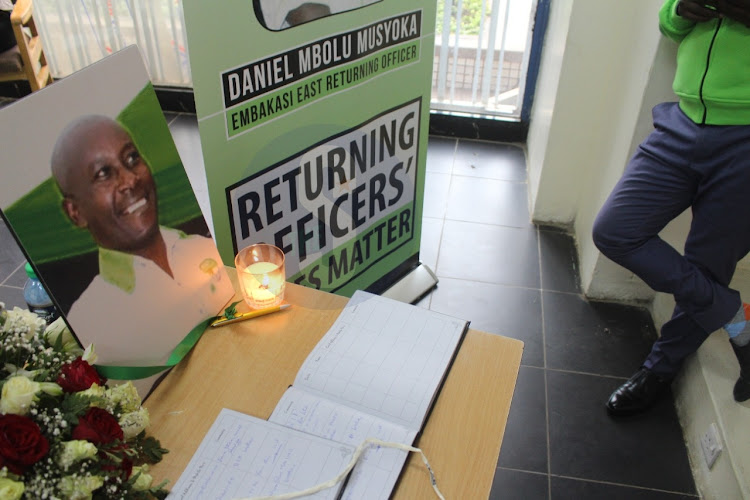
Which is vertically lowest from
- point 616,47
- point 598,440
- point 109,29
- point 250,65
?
point 598,440

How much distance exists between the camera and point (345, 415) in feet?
3.40

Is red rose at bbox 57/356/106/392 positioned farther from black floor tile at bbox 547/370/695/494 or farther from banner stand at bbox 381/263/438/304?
banner stand at bbox 381/263/438/304

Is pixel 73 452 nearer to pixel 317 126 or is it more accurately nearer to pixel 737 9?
pixel 317 126

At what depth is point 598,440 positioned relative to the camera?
6.58 ft

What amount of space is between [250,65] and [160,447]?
849 mm

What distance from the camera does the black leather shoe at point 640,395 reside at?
81.1 inches

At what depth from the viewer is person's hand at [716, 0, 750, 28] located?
1.54 metres

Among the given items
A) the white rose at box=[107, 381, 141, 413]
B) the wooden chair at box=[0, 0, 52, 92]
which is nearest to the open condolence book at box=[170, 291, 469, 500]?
the white rose at box=[107, 381, 141, 413]

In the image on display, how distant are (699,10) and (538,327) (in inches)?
47.5

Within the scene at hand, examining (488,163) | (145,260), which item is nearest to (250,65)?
(145,260)

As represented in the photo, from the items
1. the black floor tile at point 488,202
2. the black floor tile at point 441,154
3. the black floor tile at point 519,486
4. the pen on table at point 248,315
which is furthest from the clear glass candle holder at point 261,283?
the black floor tile at point 441,154

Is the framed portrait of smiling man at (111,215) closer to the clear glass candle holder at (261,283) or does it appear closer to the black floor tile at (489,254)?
the clear glass candle holder at (261,283)

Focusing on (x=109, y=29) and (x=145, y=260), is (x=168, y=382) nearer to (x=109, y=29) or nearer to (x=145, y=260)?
(x=145, y=260)

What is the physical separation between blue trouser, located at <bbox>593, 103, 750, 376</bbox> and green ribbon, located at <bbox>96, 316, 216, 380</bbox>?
50.6 inches
